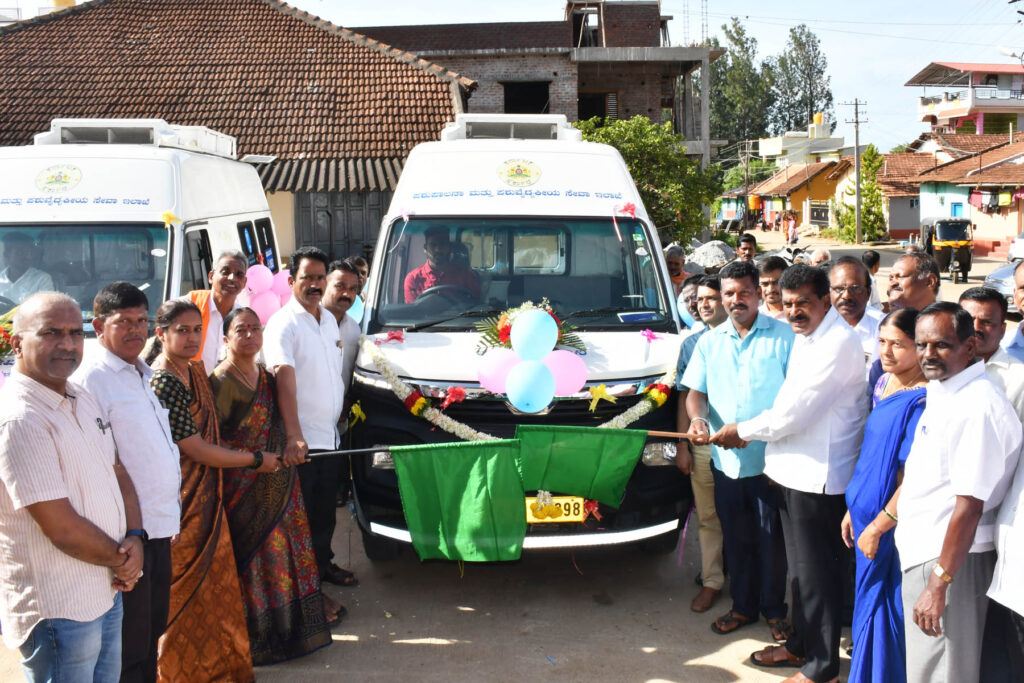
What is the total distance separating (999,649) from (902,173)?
42040 mm

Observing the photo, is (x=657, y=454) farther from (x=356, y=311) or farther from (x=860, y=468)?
(x=356, y=311)

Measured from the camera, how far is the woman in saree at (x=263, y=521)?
413 cm

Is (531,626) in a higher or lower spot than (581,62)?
lower

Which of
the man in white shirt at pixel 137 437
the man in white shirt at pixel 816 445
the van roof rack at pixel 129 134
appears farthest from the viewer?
the van roof rack at pixel 129 134

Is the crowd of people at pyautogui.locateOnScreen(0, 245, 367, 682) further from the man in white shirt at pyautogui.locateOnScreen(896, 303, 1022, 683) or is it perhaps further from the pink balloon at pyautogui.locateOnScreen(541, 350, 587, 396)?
the man in white shirt at pyautogui.locateOnScreen(896, 303, 1022, 683)

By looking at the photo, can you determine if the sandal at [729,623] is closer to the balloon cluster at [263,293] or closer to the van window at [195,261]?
the balloon cluster at [263,293]

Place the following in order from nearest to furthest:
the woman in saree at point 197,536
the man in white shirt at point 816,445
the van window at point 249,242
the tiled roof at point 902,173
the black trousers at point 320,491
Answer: the woman in saree at point 197,536, the man in white shirt at point 816,445, the black trousers at point 320,491, the van window at point 249,242, the tiled roof at point 902,173

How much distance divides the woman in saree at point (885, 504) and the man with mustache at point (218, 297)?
3.66 meters

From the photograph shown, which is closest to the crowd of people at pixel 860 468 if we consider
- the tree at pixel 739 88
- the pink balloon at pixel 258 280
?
the pink balloon at pixel 258 280

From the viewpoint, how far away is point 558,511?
4.70 metres

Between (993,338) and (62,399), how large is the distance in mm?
3352

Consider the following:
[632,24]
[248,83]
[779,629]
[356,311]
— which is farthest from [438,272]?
[632,24]

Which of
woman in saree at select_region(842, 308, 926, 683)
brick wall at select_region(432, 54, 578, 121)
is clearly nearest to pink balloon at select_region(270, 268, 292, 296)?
woman in saree at select_region(842, 308, 926, 683)

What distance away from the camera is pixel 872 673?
357 cm
